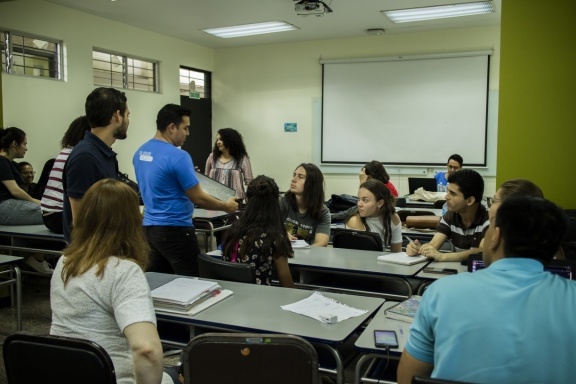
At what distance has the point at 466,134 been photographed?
8008 millimetres

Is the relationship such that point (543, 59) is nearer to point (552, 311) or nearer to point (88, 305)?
point (552, 311)

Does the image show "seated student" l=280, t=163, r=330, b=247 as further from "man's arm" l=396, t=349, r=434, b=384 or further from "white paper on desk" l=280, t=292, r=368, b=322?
"man's arm" l=396, t=349, r=434, b=384

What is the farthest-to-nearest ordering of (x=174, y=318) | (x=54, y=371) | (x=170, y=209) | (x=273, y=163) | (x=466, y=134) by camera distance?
(x=273, y=163)
(x=466, y=134)
(x=170, y=209)
(x=174, y=318)
(x=54, y=371)

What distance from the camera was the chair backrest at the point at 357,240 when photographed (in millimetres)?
3537

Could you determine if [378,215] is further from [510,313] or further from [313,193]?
[510,313]

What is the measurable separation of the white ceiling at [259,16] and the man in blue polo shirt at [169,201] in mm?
3902

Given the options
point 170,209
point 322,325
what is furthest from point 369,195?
point 322,325

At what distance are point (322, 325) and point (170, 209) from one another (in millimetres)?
1508

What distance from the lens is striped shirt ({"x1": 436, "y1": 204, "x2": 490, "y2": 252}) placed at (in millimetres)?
3186

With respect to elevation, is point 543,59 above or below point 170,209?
above

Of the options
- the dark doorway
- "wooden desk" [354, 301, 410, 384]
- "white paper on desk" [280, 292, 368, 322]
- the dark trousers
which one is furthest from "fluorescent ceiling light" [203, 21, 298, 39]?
"wooden desk" [354, 301, 410, 384]

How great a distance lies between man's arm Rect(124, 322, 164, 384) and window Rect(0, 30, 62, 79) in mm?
5877

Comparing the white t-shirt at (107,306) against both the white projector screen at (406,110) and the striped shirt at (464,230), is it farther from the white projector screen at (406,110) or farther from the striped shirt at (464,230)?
the white projector screen at (406,110)

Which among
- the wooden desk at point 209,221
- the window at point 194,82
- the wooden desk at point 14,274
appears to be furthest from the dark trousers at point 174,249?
the window at point 194,82
